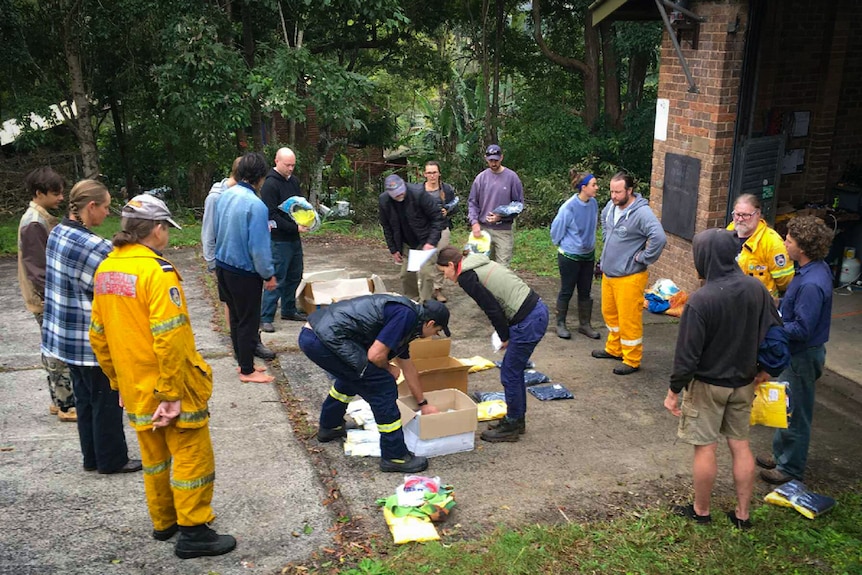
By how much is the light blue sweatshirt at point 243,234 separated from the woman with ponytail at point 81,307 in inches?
51.5

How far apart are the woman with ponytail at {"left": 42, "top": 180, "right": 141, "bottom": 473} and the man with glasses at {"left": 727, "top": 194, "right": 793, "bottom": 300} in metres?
4.57

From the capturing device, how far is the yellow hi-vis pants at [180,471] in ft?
13.2

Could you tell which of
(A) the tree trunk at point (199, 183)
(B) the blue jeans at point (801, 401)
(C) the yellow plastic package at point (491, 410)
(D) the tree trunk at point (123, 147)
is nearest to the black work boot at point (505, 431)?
(C) the yellow plastic package at point (491, 410)

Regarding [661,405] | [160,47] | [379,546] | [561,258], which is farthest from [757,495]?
[160,47]

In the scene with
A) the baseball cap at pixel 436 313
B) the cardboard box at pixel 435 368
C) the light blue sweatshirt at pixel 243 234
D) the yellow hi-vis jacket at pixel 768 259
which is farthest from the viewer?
the light blue sweatshirt at pixel 243 234

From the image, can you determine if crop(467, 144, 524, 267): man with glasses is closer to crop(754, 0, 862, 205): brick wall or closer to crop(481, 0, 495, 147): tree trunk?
crop(754, 0, 862, 205): brick wall

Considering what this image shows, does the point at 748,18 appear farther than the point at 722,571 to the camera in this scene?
Yes

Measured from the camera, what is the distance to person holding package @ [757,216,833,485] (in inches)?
184

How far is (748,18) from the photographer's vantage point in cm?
751

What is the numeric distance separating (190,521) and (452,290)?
18.7 feet

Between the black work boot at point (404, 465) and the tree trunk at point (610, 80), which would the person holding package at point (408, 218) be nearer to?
the black work boot at point (404, 465)

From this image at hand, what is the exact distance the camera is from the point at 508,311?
214 inches

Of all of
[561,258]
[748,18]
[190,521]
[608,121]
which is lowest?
[190,521]

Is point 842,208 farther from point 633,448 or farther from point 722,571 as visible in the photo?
point 722,571
